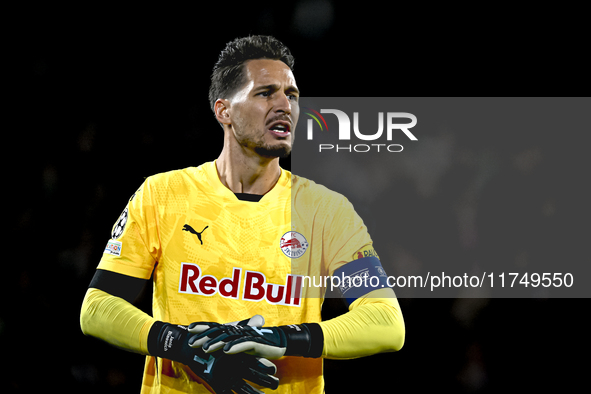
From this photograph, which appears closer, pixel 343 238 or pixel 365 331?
pixel 365 331

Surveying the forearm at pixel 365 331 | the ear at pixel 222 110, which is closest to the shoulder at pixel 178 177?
the ear at pixel 222 110

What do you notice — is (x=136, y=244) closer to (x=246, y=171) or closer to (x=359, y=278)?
(x=246, y=171)

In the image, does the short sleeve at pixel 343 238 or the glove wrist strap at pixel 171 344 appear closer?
the glove wrist strap at pixel 171 344

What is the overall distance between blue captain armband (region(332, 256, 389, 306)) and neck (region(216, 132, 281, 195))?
0.27 metres

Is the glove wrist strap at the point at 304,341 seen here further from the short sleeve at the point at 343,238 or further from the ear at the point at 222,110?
the ear at the point at 222,110

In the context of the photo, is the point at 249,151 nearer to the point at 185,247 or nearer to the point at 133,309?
the point at 185,247

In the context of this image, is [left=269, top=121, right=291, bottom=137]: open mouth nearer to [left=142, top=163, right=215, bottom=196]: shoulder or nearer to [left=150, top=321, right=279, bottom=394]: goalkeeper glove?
[left=142, top=163, right=215, bottom=196]: shoulder

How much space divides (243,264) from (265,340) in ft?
0.61

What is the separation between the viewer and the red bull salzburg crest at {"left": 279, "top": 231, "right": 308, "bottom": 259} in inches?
44.1

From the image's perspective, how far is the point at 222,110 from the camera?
1184 millimetres

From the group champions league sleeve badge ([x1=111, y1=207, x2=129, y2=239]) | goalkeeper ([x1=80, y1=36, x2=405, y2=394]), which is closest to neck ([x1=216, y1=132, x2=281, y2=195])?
goalkeeper ([x1=80, y1=36, x2=405, y2=394])

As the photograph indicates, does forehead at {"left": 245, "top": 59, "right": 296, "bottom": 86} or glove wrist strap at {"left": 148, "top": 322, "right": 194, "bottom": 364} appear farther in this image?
forehead at {"left": 245, "top": 59, "right": 296, "bottom": 86}

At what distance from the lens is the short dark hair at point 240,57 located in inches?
45.8

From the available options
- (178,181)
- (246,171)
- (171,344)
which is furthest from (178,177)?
(171,344)
